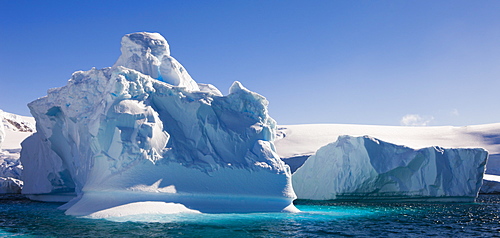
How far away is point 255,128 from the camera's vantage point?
15281 mm

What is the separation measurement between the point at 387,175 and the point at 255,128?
10.4 m

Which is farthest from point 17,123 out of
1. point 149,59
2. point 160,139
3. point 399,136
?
point 160,139

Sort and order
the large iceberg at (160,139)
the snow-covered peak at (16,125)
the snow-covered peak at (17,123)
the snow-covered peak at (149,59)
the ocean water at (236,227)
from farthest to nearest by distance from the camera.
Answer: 1. the snow-covered peak at (17,123)
2. the snow-covered peak at (16,125)
3. the snow-covered peak at (149,59)
4. the large iceberg at (160,139)
5. the ocean water at (236,227)

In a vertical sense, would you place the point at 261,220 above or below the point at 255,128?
below

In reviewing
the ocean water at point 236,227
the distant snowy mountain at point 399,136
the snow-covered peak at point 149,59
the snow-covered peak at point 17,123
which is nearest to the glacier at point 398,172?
the ocean water at point 236,227

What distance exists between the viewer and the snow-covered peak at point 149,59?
16.2m

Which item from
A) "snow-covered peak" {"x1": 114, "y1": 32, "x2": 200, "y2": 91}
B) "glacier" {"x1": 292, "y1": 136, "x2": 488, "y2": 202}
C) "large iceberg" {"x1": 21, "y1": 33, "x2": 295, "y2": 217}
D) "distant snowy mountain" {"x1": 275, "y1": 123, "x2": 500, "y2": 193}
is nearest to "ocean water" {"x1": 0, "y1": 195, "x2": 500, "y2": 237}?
"large iceberg" {"x1": 21, "y1": 33, "x2": 295, "y2": 217}

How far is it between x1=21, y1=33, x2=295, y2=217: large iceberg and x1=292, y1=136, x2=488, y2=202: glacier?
27.0ft

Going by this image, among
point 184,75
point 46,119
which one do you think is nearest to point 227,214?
point 184,75

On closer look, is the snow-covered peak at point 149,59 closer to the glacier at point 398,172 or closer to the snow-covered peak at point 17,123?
the glacier at point 398,172

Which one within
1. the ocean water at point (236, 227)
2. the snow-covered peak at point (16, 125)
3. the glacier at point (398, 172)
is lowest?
the ocean water at point (236, 227)

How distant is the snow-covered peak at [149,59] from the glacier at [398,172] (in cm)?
1096

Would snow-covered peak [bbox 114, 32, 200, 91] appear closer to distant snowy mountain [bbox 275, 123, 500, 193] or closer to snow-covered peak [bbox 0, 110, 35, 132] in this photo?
distant snowy mountain [bbox 275, 123, 500, 193]

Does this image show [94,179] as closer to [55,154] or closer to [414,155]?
[55,154]
